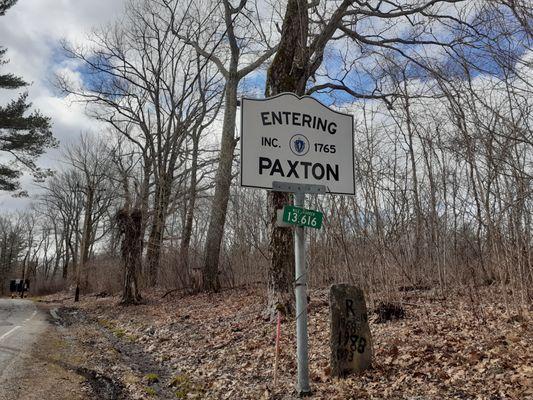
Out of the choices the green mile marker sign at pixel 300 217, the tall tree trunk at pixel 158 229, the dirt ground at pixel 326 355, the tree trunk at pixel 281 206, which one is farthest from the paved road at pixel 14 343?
the tall tree trunk at pixel 158 229

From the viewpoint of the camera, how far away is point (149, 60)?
24766 millimetres

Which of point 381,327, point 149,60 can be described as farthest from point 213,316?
point 149,60

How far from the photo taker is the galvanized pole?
461 centimetres

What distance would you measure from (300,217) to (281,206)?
405 cm

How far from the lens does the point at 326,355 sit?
6254 mm

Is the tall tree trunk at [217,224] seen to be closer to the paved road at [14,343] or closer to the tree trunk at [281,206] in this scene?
the paved road at [14,343]

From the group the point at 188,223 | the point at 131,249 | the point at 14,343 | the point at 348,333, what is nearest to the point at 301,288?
the point at 348,333

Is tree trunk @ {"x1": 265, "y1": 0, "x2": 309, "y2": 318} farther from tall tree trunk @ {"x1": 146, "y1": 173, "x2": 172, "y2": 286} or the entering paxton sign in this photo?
tall tree trunk @ {"x1": 146, "y1": 173, "x2": 172, "y2": 286}

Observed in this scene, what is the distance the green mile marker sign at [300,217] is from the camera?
454 centimetres

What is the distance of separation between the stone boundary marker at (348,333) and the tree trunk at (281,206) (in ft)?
11.2

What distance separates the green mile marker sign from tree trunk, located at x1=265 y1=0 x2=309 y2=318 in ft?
12.7

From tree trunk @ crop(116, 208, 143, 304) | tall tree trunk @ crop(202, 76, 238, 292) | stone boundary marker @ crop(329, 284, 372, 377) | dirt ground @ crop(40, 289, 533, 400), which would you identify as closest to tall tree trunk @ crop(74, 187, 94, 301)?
tree trunk @ crop(116, 208, 143, 304)

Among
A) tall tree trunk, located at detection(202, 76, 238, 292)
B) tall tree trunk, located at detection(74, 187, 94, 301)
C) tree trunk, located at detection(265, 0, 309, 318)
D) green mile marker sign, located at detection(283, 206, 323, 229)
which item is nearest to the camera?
green mile marker sign, located at detection(283, 206, 323, 229)

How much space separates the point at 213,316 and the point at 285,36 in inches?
262
